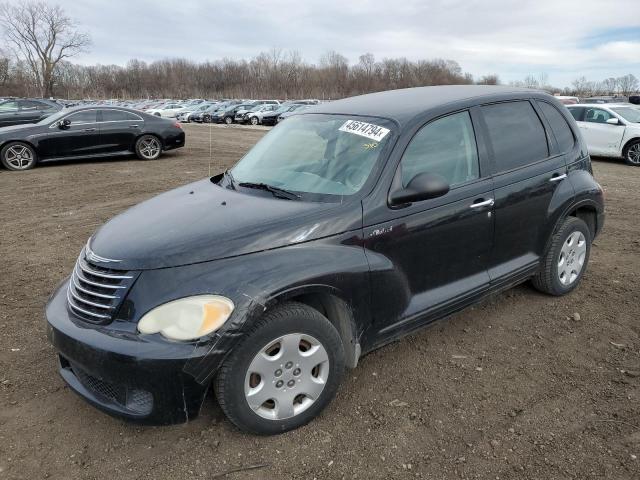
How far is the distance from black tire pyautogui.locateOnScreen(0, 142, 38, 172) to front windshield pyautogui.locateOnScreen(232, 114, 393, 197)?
971 cm

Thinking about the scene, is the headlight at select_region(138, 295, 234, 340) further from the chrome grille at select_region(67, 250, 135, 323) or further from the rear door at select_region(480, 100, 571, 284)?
the rear door at select_region(480, 100, 571, 284)

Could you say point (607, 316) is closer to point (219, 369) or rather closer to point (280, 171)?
point (280, 171)

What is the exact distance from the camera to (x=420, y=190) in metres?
2.89

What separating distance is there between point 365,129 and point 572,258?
2.39 metres

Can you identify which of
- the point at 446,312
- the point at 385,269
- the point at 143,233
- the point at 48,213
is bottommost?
the point at 48,213

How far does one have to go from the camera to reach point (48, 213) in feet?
25.0

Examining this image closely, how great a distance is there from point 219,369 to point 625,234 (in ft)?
19.1

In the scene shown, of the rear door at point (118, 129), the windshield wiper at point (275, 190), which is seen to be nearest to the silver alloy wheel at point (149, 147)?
the rear door at point (118, 129)

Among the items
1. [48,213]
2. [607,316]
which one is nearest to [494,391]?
[607,316]

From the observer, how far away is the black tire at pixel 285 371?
2418mm

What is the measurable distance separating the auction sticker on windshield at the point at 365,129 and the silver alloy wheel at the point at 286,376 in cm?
138

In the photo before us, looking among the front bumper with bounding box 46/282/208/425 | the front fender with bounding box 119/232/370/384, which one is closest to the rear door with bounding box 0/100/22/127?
the front bumper with bounding box 46/282/208/425

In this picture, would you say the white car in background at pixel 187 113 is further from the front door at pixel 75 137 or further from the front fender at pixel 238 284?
the front fender at pixel 238 284

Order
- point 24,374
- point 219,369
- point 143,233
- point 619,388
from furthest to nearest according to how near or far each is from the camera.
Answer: point 24,374
point 619,388
point 143,233
point 219,369
